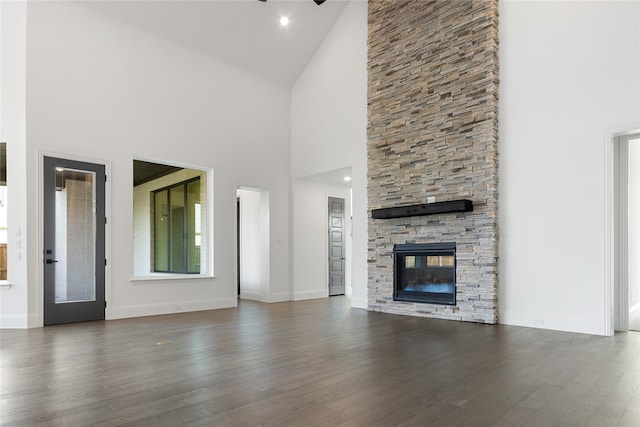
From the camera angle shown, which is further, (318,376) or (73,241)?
(73,241)

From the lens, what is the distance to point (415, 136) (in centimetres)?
712

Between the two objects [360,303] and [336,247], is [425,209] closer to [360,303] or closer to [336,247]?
[360,303]

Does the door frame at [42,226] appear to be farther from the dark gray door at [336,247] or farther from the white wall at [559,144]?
the white wall at [559,144]

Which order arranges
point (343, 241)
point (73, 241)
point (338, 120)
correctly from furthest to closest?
point (343, 241) < point (338, 120) < point (73, 241)

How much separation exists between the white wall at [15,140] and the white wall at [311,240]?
4877 millimetres

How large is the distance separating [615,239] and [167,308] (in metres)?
6.70

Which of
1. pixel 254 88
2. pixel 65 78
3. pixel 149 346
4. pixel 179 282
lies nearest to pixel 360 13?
pixel 254 88

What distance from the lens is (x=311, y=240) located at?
32.0 feet

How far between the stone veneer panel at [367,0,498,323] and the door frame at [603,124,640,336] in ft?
4.37

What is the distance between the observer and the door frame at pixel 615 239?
17.2 ft

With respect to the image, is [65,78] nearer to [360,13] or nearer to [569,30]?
[360,13]

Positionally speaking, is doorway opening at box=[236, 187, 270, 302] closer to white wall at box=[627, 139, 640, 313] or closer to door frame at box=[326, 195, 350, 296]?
door frame at box=[326, 195, 350, 296]

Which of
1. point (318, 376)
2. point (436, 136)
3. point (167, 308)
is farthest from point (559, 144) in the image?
point (167, 308)

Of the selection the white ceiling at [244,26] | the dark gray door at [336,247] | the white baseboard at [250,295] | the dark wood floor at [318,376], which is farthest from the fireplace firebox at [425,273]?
the white ceiling at [244,26]
